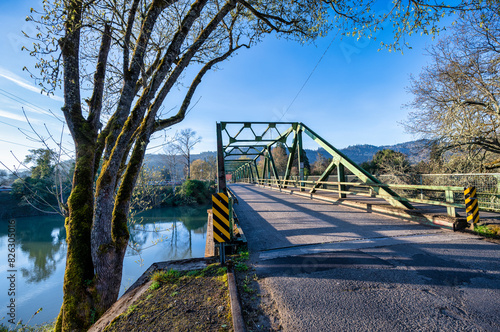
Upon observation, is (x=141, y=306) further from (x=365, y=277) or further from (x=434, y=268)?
(x=434, y=268)

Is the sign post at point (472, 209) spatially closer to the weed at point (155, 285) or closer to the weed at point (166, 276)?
the weed at point (166, 276)

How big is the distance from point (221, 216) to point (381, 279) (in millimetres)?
2345

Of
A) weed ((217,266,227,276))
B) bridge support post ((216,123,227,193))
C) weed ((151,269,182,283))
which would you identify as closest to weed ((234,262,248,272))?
weed ((217,266,227,276))

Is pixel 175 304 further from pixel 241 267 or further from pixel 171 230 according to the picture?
pixel 171 230

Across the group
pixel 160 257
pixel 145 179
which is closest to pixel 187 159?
pixel 160 257

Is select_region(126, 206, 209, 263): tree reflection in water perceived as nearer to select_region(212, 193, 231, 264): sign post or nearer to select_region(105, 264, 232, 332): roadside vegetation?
select_region(212, 193, 231, 264): sign post

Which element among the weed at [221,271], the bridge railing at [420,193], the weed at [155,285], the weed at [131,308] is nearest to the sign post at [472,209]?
the bridge railing at [420,193]

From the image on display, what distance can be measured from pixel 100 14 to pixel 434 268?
714 cm

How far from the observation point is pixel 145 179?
28.2 ft

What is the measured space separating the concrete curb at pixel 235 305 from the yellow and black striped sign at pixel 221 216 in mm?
585

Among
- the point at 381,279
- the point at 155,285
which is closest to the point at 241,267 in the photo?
the point at 155,285

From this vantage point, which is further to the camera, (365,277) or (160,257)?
(160,257)

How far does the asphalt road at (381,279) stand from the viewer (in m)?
1.89

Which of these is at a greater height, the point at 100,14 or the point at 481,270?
the point at 100,14
